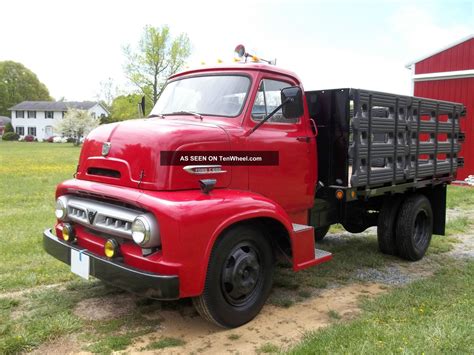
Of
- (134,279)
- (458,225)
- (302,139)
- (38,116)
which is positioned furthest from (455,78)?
(38,116)

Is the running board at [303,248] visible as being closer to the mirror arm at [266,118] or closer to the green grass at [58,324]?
the mirror arm at [266,118]

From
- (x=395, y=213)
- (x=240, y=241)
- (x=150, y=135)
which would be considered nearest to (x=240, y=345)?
(x=240, y=241)

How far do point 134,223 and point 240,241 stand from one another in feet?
3.09

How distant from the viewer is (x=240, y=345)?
3656 mm

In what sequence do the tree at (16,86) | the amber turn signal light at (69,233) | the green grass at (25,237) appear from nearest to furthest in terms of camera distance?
1. the amber turn signal light at (69,233)
2. the green grass at (25,237)
3. the tree at (16,86)

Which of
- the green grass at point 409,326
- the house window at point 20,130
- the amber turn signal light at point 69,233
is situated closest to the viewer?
the green grass at point 409,326

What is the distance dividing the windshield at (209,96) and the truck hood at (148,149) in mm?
338

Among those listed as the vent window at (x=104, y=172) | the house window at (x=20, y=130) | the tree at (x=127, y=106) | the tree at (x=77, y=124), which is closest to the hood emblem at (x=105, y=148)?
the vent window at (x=104, y=172)

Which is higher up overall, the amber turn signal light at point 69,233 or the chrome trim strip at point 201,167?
the chrome trim strip at point 201,167

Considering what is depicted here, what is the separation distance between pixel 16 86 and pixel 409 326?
332ft

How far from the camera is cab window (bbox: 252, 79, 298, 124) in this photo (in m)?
4.33

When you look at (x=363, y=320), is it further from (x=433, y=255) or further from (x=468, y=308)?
(x=433, y=255)

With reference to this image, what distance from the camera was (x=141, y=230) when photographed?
3.37 metres

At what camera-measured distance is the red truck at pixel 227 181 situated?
11.3ft
